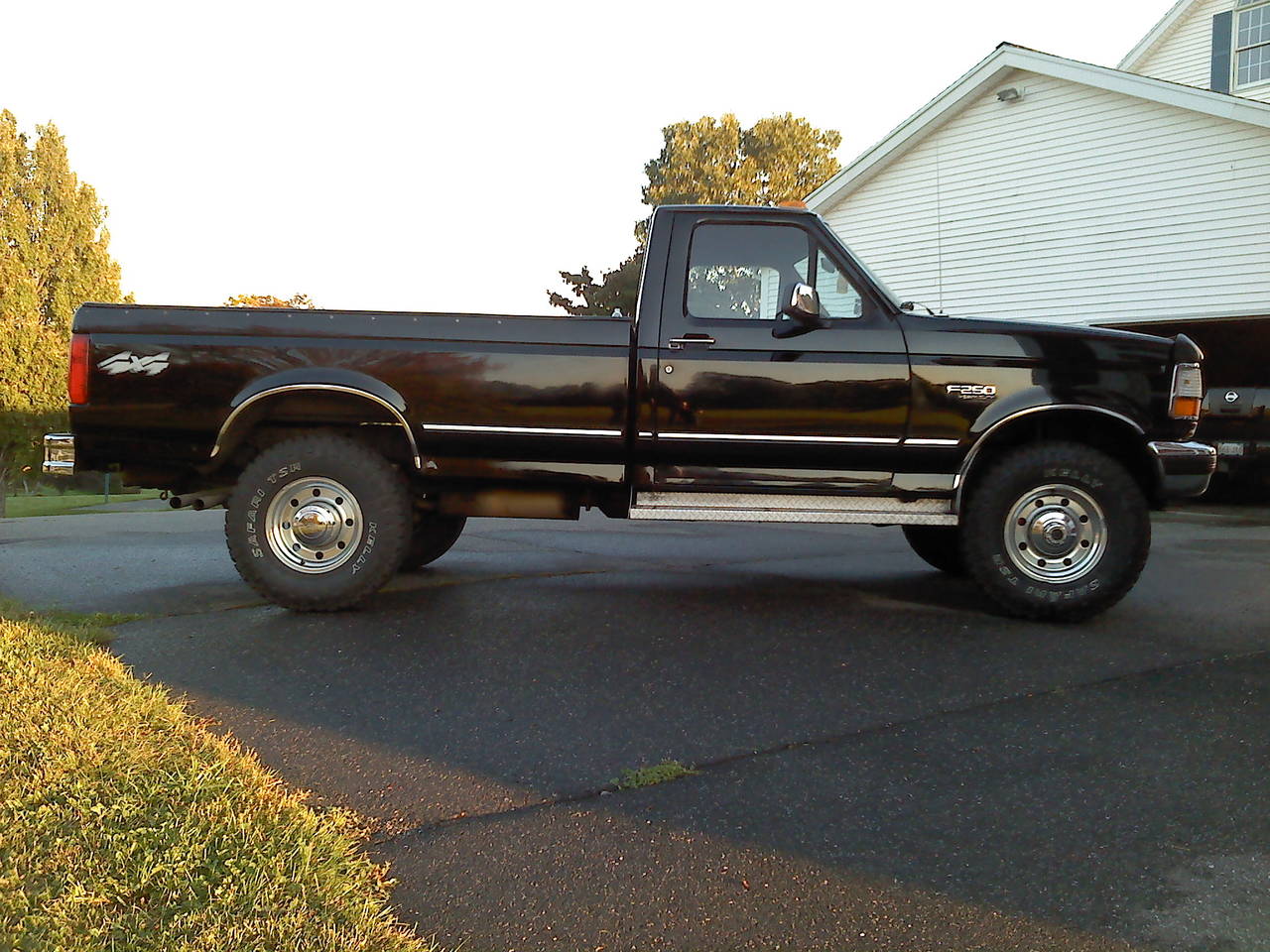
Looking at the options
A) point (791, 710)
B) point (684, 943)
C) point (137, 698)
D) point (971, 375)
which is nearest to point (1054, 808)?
point (791, 710)

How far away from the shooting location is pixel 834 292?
17.9 feet

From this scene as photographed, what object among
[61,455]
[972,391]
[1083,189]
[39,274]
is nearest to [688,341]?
[972,391]

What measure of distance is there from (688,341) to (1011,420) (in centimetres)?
177

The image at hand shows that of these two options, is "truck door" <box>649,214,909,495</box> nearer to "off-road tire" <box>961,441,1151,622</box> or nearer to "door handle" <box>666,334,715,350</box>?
"door handle" <box>666,334,715,350</box>

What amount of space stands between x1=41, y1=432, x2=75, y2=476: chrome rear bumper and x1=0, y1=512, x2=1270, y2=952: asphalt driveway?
31.2 inches

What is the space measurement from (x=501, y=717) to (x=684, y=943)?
1591 mm

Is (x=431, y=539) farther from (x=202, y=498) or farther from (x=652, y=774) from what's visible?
(x=652, y=774)

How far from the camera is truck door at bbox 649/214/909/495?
5250 millimetres

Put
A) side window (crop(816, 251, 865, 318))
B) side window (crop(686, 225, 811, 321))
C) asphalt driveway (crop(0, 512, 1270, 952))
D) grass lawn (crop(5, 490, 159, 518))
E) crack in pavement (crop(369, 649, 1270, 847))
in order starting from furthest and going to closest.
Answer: grass lawn (crop(5, 490, 159, 518)), side window (crop(686, 225, 811, 321)), side window (crop(816, 251, 865, 318)), crack in pavement (crop(369, 649, 1270, 847)), asphalt driveway (crop(0, 512, 1270, 952))

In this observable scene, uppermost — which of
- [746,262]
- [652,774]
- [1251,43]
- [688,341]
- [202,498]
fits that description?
[1251,43]

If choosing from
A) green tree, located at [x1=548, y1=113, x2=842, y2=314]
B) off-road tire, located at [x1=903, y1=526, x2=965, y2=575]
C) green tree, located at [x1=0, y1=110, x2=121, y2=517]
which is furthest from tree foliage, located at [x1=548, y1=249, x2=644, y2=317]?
off-road tire, located at [x1=903, y1=526, x2=965, y2=575]

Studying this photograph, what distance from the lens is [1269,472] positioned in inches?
486

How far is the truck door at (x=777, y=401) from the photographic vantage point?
5.25 meters

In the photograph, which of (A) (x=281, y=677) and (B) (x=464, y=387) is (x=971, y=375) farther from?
(A) (x=281, y=677)
